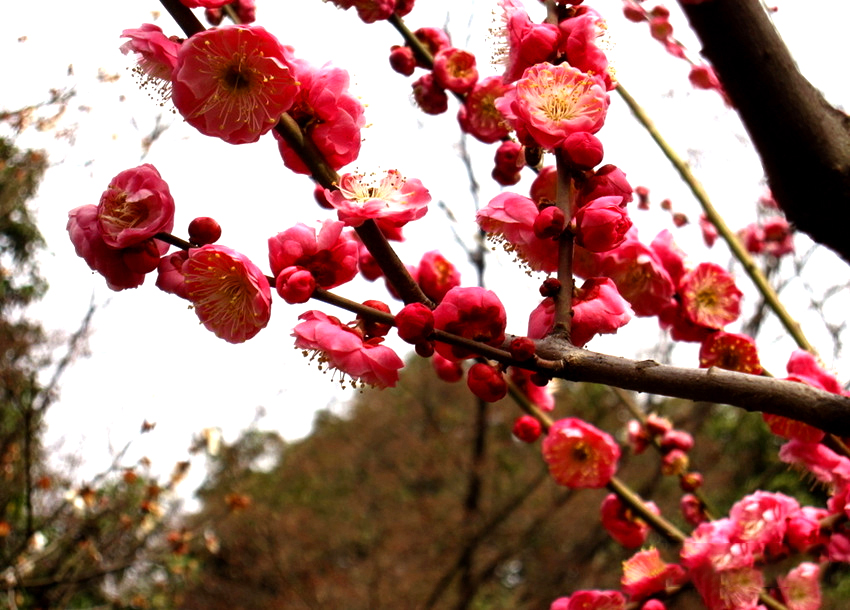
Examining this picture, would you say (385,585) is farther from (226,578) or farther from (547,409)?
(547,409)

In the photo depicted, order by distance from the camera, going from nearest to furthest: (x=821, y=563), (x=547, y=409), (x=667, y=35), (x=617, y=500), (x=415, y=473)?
(x=821, y=563)
(x=617, y=500)
(x=547, y=409)
(x=667, y=35)
(x=415, y=473)

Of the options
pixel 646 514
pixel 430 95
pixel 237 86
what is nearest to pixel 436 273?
pixel 430 95

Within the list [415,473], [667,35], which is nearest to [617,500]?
[667,35]

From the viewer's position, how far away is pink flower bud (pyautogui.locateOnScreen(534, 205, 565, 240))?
0.87 metres

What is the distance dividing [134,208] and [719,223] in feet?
4.69

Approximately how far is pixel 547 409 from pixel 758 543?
1.86 ft

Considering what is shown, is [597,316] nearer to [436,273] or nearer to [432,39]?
[436,273]

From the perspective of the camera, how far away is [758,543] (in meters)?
1.32

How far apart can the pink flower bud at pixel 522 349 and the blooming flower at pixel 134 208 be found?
1.45 ft

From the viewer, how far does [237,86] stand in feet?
2.86

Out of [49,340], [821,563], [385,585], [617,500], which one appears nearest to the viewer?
[821,563]

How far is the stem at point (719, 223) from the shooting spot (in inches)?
62.2

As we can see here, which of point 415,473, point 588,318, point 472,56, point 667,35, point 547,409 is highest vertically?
point 415,473

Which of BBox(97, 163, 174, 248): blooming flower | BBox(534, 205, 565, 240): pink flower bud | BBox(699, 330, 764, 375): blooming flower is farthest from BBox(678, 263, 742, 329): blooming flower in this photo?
BBox(97, 163, 174, 248): blooming flower
